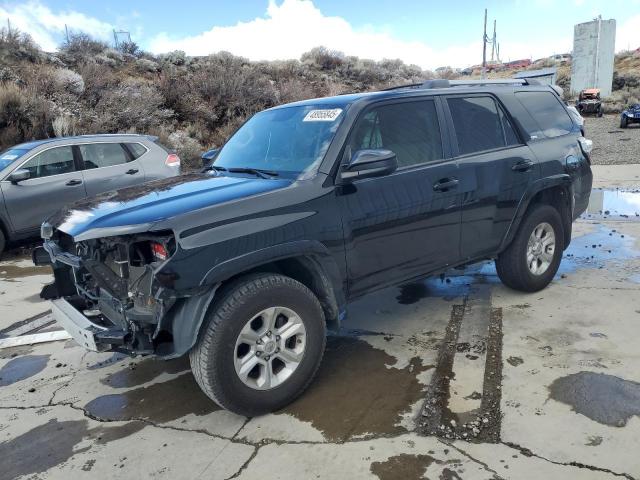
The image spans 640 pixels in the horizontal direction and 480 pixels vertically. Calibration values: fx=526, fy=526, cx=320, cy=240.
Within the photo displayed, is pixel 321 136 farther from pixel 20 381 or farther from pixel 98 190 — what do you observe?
pixel 98 190

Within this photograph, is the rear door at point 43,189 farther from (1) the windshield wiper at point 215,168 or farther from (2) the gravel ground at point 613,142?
(2) the gravel ground at point 613,142

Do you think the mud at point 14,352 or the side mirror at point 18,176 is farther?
the side mirror at point 18,176

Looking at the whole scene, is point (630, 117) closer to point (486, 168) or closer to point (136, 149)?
point (136, 149)

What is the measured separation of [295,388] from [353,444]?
55 cm

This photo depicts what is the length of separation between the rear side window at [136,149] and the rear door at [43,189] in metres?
0.92

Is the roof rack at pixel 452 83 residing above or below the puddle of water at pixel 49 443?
above

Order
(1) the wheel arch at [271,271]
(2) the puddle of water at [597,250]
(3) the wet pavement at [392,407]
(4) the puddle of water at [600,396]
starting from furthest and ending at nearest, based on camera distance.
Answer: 1. (2) the puddle of water at [597,250]
2. (4) the puddle of water at [600,396]
3. (1) the wheel arch at [271,271]
4. (3) the wet pavement at [392,407]

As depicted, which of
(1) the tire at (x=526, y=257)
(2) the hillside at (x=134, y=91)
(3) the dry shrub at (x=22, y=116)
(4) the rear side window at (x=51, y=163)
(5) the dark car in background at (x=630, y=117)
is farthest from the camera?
(5) the dark car in background at (x=630, y=117)

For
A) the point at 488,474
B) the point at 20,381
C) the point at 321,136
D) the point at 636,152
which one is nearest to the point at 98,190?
the point at 20,381

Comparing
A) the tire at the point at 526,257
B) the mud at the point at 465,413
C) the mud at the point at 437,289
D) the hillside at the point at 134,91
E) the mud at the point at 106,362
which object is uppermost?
Answer: the hillside at the point at 134,91

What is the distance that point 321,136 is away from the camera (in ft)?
12.0

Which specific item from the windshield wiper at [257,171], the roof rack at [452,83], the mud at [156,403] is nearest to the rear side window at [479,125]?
the roof rack at [452,83]

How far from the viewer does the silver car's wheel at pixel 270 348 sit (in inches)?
119

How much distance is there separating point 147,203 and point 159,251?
445mm
